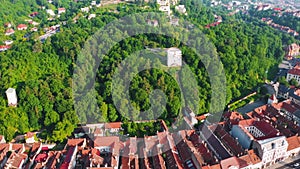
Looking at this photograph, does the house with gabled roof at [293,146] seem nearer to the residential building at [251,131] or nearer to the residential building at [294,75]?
the residential building at [251,131]

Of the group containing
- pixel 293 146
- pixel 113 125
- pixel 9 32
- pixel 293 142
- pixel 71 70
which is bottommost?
pixel 293 146

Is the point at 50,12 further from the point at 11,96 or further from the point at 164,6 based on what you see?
the point at 11,96

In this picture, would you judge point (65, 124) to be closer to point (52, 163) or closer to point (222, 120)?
point (52, 163)

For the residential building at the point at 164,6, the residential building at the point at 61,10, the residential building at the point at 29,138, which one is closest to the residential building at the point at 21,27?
the residential building at the point at 61,10

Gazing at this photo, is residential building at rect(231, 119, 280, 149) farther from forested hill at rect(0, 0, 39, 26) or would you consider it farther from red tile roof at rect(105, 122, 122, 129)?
forested hill at rect(0, 0, 39, 26)

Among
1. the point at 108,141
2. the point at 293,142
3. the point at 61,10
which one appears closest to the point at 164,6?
the point at 61,10
